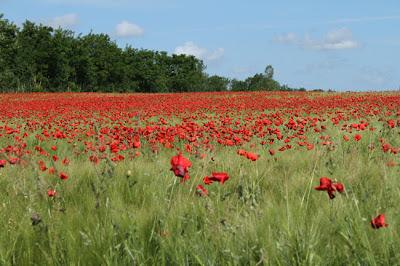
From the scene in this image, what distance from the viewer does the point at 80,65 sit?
5516cm

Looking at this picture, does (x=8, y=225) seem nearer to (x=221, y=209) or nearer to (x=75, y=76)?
(x=221, y=209)

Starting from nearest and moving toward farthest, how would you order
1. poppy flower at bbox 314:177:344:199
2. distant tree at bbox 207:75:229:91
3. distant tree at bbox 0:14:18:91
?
poppy flower at bbox 314:177:344:199 → distant tree at bbox 0:14:18:91 → distant tree at bbox 207:75:229:91

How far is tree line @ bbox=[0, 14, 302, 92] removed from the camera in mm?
49750

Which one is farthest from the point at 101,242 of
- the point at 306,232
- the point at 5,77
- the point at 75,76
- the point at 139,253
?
the point at 75,76

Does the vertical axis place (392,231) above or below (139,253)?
above

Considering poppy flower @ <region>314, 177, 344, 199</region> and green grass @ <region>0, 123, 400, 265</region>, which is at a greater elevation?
poppy flower @ <region>314, 177, 344, 199</region>

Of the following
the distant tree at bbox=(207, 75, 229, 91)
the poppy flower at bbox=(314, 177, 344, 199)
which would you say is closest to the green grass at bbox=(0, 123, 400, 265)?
the poppy flower at bbox=(314, 177, 344, 199)

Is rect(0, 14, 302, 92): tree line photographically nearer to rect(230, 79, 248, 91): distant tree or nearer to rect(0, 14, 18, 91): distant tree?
rect(0, 14, 18, 91): distant tree

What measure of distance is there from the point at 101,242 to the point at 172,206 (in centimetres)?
52

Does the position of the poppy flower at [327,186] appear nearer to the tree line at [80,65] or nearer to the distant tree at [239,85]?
the tree line at [80,65]

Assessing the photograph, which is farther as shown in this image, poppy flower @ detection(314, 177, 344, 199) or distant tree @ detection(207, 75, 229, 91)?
distant tree @ detection(207, 75, 229, 91)

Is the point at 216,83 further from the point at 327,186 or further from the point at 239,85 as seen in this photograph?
the point at 327,186

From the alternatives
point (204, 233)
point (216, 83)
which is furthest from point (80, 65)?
point (204, 233)

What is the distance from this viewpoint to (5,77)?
156 feet
